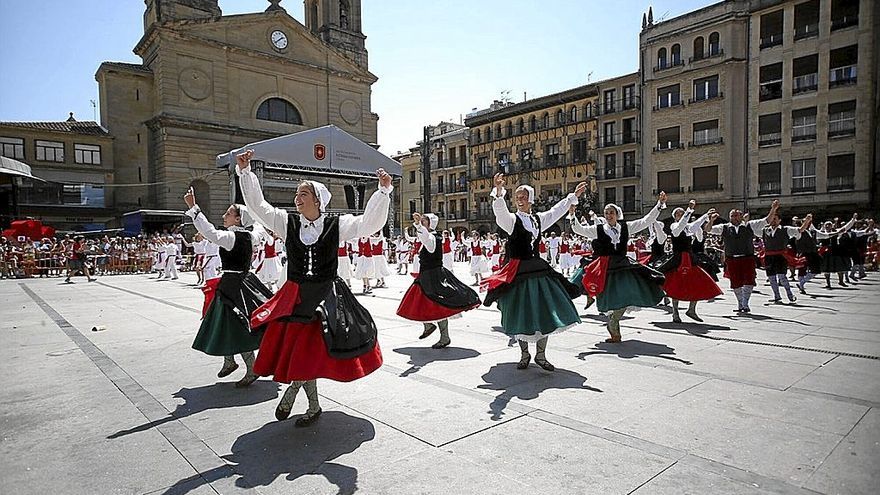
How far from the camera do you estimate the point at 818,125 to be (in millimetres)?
30594

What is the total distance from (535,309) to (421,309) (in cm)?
216

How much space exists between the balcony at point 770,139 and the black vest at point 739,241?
27.3 metres

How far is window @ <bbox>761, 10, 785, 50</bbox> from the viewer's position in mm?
31984

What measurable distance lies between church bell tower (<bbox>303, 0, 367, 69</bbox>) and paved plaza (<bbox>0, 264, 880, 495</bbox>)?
4280 centimetres

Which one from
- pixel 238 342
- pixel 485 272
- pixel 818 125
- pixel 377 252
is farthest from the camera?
pixel 818 125

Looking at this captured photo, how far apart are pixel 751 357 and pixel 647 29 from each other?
37.2 metres

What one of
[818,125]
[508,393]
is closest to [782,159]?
[818,125]

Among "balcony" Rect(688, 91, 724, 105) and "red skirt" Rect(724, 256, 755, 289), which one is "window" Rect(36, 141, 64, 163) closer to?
"red skirt" Rect(724, 256, 755, 289)

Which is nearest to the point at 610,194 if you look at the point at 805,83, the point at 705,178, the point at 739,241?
the point at 705,178

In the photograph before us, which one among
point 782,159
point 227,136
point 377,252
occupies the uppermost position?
point 227,136

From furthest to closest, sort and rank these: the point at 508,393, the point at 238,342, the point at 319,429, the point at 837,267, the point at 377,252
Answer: the point at 377,252, the point at 837,267, the point at 238,342, the point at 508,393, the point at 319,429

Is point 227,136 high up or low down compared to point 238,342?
up

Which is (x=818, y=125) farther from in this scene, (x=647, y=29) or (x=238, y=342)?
(x=238, y=342)

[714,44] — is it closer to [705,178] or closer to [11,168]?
[705,178]
